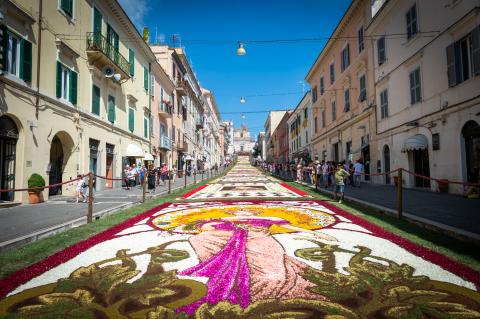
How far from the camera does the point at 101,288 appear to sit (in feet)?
8.89

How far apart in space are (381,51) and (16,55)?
59.5ft

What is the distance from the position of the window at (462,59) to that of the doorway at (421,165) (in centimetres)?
383

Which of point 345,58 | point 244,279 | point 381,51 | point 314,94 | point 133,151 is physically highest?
point 345,58

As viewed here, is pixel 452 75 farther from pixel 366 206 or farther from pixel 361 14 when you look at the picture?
pixel 361 14

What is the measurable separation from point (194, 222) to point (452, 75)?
11731mm

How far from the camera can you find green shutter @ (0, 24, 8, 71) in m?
8.98

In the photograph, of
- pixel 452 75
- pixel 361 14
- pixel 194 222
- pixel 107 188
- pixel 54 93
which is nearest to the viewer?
pixel 194 222

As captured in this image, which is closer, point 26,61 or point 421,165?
point 26,61

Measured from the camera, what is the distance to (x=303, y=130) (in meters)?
39.2

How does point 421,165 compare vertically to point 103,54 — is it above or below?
below

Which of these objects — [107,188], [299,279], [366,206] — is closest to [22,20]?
[107,188]

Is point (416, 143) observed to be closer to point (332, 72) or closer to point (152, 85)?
point (332, 72)

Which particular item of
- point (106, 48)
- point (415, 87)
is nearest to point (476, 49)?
point (415, 87)

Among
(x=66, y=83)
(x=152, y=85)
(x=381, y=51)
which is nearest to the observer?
(x=66, y=83)
